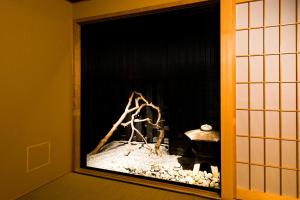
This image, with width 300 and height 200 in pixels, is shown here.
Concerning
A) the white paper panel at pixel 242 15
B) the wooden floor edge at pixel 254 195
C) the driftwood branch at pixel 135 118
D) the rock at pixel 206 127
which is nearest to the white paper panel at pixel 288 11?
the white paper panel at pixel 242 15

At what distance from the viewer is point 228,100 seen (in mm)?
1969

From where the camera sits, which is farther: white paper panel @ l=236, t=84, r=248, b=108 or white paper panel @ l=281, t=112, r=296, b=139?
white paper panel @ l=236, t=84, r=248, b=108

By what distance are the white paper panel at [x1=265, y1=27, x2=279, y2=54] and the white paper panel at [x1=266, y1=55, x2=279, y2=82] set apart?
2.5 inches

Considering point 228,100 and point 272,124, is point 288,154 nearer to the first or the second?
point 272,124

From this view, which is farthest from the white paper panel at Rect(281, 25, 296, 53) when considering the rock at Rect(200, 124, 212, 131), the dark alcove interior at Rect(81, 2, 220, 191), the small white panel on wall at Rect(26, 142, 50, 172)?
the small white panel on wall at Rect(26, 142, 50, 172)

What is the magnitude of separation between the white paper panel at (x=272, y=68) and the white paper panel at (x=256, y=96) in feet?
0.34

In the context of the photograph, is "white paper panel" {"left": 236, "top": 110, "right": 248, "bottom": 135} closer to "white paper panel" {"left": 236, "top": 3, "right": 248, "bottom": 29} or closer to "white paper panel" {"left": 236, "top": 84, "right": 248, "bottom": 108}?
"white paper panel" {"left": 236, "top": 84, "right": 248, "bottom": 108}

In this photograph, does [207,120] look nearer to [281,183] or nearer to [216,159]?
[216,159]

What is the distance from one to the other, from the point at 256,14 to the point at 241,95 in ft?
2.45

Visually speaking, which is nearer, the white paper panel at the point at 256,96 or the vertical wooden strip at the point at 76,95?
the white paper panel at the point at 256,96

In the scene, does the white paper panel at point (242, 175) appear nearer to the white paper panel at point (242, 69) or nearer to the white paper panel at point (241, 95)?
the white paper panel at point (241, 95)

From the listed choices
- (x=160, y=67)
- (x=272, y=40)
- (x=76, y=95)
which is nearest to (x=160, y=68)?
(x=160, y=67)

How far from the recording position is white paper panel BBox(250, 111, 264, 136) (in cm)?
193

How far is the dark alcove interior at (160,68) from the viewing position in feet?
8.79
